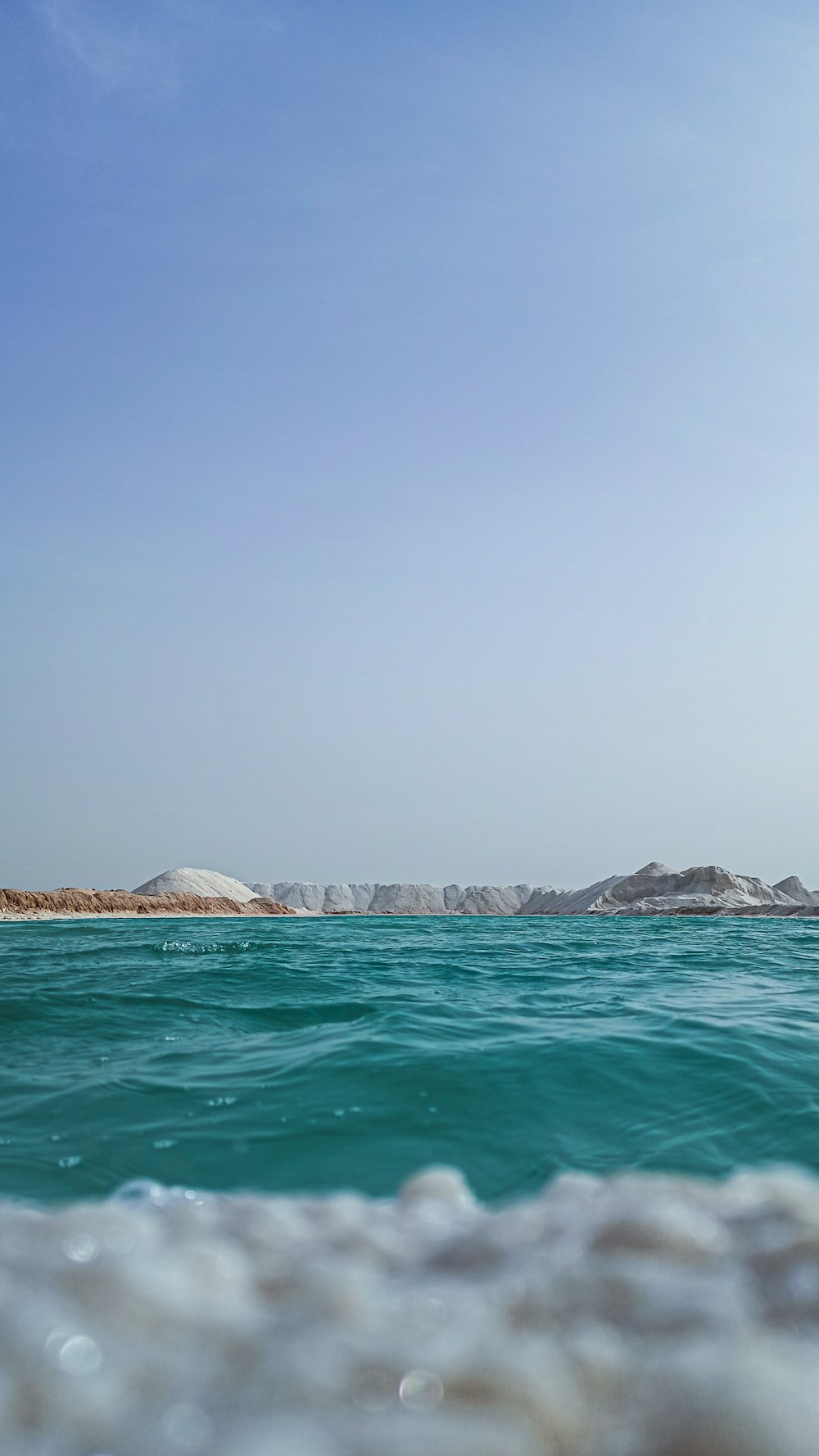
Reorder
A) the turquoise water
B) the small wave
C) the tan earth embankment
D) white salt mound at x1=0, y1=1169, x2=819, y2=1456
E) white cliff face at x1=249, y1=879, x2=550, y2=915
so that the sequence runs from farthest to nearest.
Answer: white cliff face at x1=249, y1=879, x2=550, y2=915 < the tan earth embankment < the small wave < the turquoise water < white salt mound at x1=0, y1=1169, x2=819, y2=1456

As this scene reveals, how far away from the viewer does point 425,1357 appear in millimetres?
1803

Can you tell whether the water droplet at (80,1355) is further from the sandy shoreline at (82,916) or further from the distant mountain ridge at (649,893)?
the distant mountain ridge at (649,893)

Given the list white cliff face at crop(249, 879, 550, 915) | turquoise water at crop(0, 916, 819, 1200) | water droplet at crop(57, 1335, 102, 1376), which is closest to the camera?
water droplet at crop(57, 1335, 102, 1376)

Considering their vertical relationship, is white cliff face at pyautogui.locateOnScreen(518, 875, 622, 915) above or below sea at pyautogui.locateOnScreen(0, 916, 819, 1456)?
below

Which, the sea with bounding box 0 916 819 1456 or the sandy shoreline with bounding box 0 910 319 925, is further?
the sandy shoreline with bounding box 0 910 319 925

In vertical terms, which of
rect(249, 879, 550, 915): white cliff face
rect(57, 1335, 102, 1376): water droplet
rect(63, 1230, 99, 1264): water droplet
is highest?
rect(63, 1230, 99, 1264): water droplet

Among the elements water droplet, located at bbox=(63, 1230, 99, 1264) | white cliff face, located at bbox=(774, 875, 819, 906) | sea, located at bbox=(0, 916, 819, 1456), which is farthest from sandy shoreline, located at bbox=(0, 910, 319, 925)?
white cliff face, located at bbox=(774, 875, 819, 906)

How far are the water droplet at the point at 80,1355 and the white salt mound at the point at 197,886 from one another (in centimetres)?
7059

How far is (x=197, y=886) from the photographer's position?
78188 mm

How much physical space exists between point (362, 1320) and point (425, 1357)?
21 centimetres

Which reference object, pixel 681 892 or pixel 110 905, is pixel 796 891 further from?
pixel 110 905

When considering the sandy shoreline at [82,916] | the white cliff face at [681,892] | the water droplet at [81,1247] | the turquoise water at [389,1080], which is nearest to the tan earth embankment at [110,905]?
the sandy shoreline at [82,916]

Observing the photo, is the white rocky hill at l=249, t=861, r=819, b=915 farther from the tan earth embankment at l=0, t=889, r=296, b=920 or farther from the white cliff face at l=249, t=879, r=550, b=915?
the tan earth embankment at l=0, t=889, r=296, b=920

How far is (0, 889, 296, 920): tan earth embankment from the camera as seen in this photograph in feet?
146
